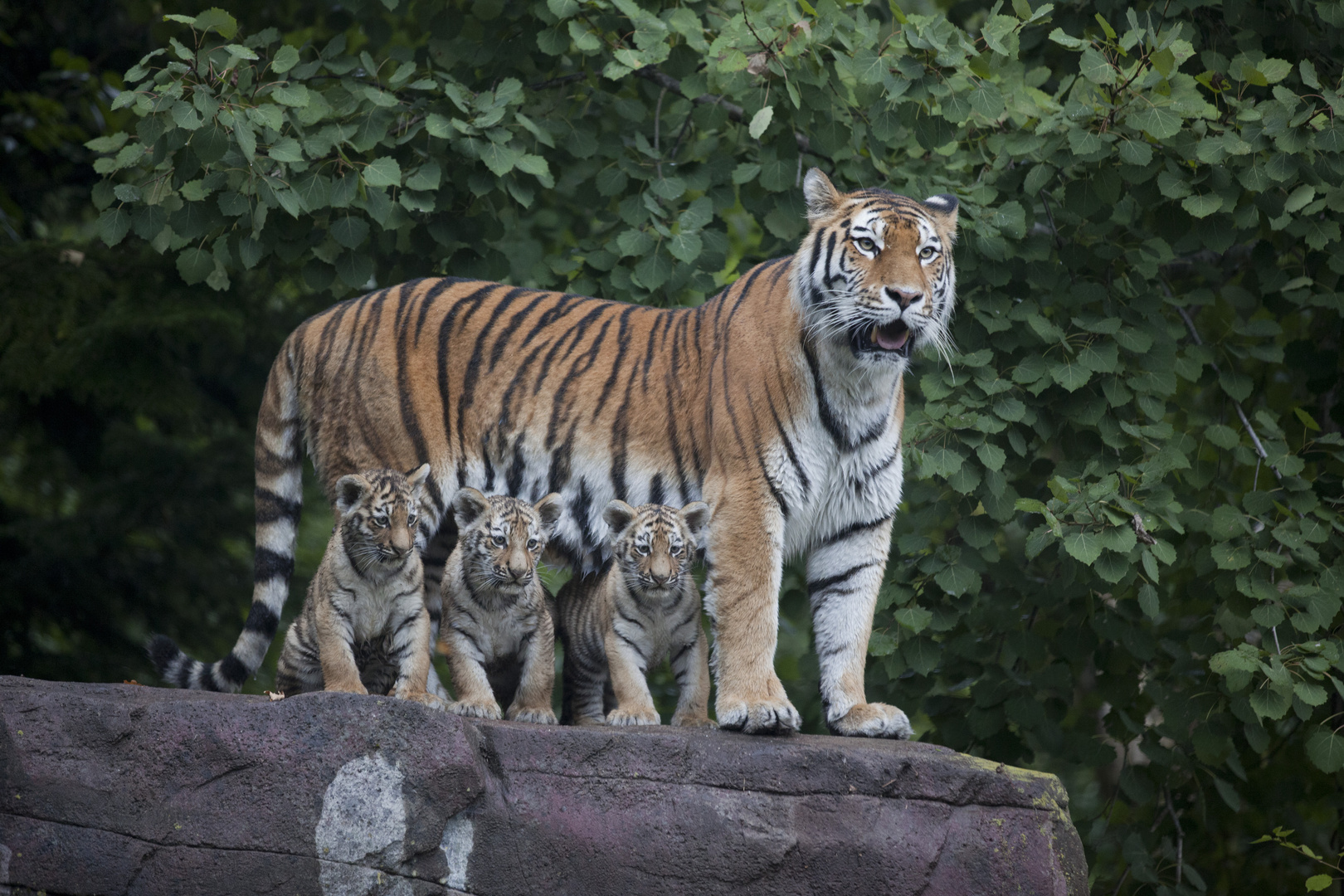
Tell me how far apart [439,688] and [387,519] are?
1.07 metres

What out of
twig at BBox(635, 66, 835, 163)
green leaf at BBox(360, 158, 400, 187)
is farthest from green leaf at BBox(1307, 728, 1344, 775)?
green leaf at BBox(360, 158, 400, 187)

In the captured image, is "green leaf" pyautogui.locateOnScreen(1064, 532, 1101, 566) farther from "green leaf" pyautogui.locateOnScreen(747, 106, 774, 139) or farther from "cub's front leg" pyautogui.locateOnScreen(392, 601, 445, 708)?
"cub's front leg" pyautogui.locateOnScreen(392, 601, 445, 708)

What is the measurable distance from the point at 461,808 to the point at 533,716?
0.80 metres

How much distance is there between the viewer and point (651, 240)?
22.4 ft

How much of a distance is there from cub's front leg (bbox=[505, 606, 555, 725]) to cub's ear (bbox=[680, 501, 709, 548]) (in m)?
0.67

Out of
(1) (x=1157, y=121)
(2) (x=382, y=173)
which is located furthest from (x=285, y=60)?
(1) (x=1157, y=121)

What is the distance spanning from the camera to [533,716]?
5.02 m

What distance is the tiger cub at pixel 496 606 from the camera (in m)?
4.98

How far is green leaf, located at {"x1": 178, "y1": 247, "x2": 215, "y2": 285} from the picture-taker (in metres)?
6.41

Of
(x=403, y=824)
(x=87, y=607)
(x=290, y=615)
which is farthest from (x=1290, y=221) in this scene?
(x=87, y=607)

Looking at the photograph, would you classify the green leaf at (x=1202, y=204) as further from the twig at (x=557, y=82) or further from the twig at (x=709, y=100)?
the twig at (x=557, y=82)

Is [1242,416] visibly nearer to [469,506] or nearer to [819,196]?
[819,196]

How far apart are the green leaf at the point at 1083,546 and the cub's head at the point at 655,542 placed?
169cm

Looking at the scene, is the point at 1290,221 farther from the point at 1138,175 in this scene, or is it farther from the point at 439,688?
the point at 439,688
